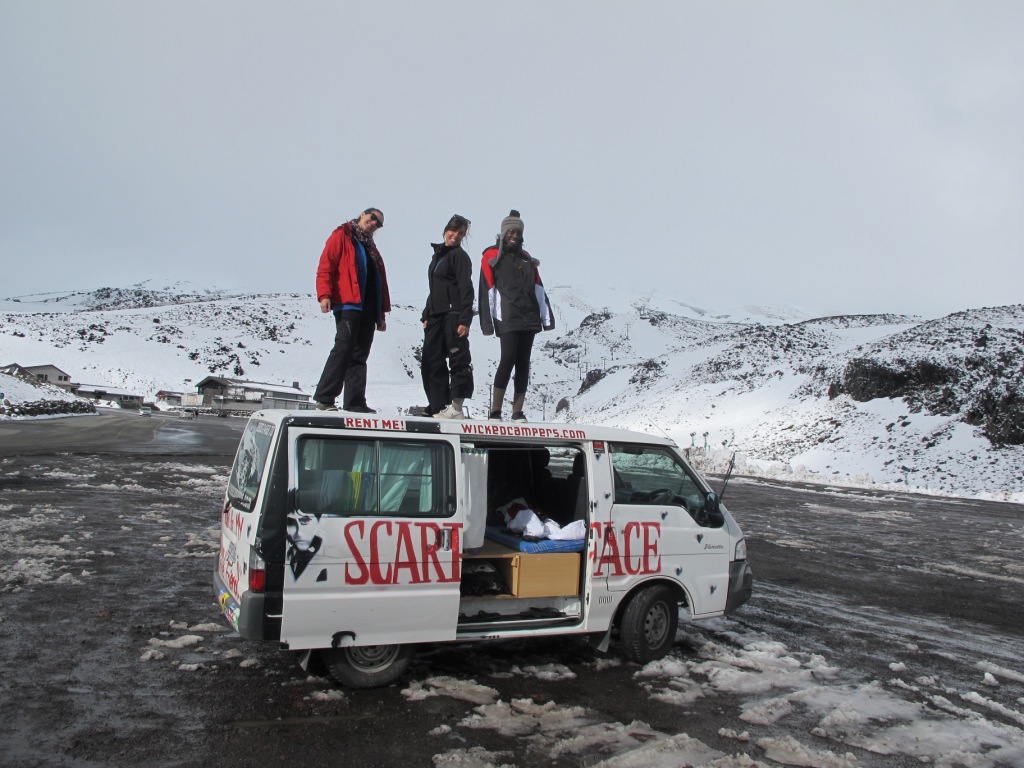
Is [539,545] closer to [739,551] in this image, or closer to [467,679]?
[467,679]

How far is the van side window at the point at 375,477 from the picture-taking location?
185 inches

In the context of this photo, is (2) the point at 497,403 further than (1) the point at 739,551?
Yes

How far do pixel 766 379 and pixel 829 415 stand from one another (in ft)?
46.4

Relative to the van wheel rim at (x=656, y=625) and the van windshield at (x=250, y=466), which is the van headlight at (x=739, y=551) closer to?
the van wheel rim at (x=656, y=625)

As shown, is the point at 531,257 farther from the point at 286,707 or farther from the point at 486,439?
the point at 286,707

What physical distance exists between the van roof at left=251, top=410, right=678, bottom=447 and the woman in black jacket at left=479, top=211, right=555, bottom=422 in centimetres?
157

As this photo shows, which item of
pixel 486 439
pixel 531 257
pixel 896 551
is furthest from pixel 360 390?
pixel 896 551

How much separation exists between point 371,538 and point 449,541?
0.56 metres

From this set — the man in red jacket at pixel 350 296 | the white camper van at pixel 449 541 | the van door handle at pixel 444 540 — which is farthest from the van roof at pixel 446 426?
the man in red jacket at pixel 350 296

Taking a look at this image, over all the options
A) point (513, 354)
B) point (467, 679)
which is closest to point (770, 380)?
point (513, 354)

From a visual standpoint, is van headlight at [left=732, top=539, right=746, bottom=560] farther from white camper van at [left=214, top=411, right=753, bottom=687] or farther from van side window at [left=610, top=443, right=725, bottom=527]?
van side window at [left=610, top=443, right=725, bottom=527]

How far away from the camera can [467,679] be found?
5324 mm

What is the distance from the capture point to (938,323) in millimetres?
44125

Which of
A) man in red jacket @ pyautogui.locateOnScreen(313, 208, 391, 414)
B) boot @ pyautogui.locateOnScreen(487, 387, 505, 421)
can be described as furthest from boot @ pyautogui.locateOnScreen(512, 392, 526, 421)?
man in red jacket @ pyautogui.locateOnScreen(313, 208, 391, 414)
